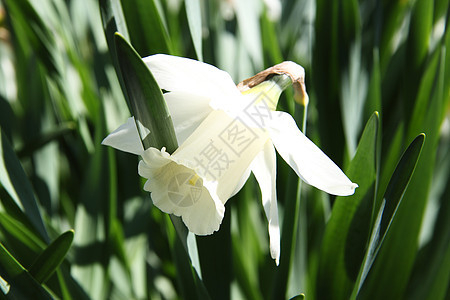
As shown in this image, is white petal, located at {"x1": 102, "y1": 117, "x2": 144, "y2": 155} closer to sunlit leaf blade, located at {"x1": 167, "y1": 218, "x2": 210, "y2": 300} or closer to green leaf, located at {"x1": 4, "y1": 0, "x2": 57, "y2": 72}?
sunlit leaf blade, located at {"x1": 167, "y1": 218, "x2": 210, "y2": 300}

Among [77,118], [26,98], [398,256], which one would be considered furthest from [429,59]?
[26,98]

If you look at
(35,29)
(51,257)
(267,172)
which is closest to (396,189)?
(267,172)

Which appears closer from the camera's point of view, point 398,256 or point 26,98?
point 398,256

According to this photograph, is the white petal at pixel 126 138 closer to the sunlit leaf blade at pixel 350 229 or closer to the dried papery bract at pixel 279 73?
the dried papery bract at pixel 279 73

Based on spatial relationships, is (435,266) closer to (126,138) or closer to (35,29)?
(126,138)

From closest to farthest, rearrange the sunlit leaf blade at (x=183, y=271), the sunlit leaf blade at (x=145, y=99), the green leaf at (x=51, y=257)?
the sunlit leaf blade at (x=145, y=99)
the green leaf at (x=51, y=257)
the sunlit leaf blade at (x=183, y=271)

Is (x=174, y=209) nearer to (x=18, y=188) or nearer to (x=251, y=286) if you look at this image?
(x=18, y=188)

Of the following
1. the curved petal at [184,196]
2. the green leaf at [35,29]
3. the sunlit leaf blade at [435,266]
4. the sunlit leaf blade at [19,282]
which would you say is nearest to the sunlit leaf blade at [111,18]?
the curved petal at [184,196]

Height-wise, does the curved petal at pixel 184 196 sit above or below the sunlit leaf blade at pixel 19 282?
above
